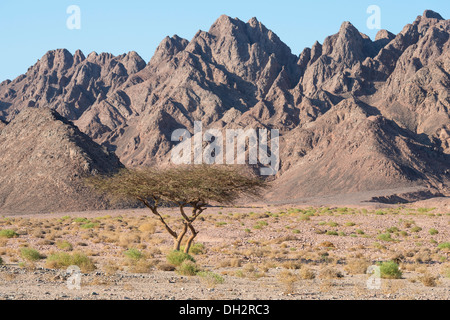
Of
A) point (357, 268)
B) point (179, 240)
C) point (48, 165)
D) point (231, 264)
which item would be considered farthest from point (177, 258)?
point (48, 165)

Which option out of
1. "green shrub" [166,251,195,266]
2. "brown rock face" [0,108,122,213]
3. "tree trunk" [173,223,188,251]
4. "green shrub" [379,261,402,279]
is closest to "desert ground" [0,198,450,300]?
"green shrub" [379,261,402,279]

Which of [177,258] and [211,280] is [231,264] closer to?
[177,258]

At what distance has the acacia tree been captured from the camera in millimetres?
27938

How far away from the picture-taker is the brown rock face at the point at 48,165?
8879 cm

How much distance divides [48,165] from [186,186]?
73.9 meters

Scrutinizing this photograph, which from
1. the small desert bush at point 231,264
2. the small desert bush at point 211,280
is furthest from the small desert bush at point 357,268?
the small desert bush at point 211,280

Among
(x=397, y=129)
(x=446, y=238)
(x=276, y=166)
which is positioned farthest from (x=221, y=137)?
(x=446, y=238)

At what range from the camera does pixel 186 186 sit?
28.0 m

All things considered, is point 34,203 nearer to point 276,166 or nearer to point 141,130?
point 276,166

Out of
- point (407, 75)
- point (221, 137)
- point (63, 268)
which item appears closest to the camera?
point (63, 268)

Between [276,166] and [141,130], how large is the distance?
209 ft

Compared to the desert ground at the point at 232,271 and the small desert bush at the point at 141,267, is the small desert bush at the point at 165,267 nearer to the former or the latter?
the desert ground at the point at 232,271

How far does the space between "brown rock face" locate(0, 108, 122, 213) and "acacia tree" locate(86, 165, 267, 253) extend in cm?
6097
